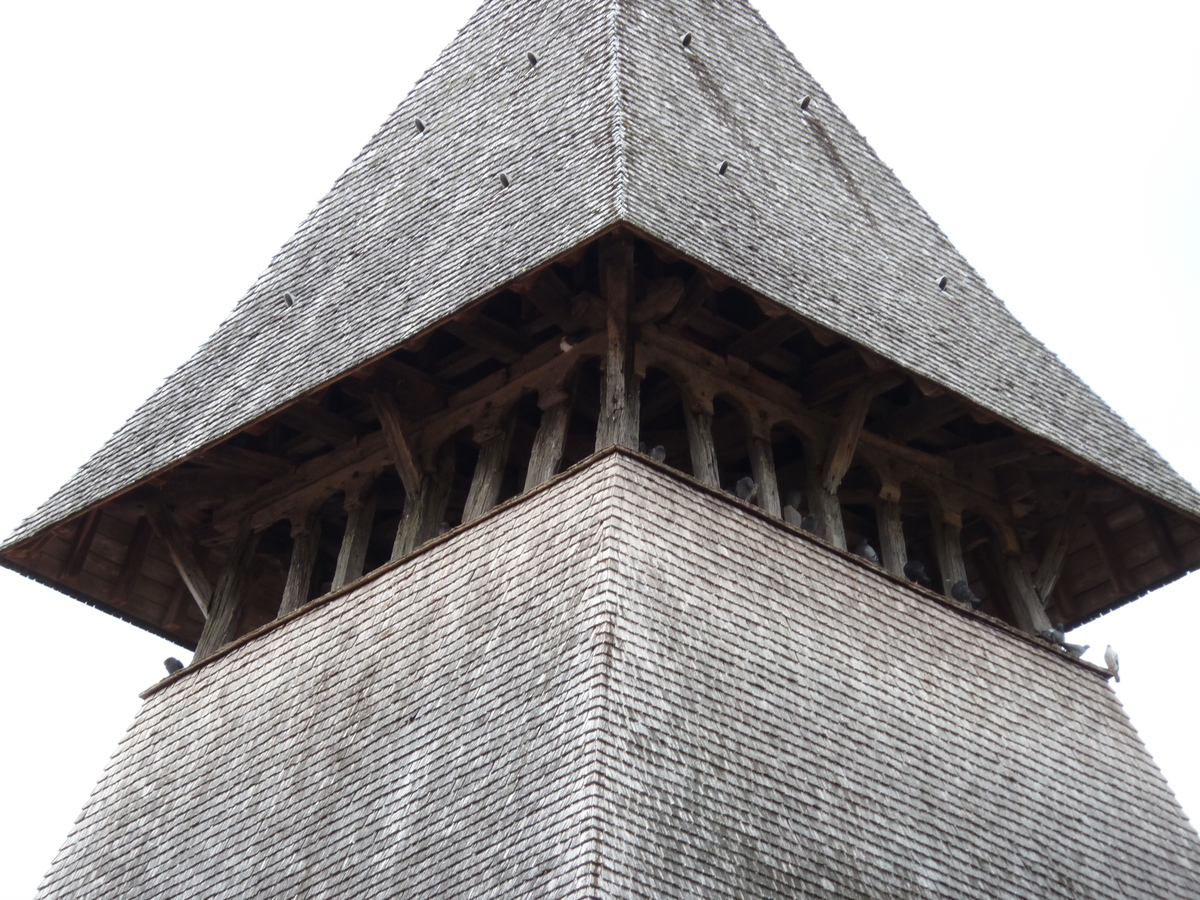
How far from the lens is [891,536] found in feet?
42.2

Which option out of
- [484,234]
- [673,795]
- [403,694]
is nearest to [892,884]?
[673,795]

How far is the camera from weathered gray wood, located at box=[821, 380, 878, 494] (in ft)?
41.4

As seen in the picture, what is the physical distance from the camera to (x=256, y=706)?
1212 centimetres

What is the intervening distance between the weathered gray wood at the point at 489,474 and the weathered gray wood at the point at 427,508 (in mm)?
282

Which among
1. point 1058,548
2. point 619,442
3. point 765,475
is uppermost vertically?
point 1058,548

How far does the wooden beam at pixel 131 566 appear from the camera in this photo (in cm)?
1459

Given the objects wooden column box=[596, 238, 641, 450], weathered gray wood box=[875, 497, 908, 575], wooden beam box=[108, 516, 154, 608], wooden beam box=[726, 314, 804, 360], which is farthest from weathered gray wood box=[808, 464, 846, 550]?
wooden beam box=[108, 516, 154, 608]

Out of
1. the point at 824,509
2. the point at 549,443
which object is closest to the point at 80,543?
the point at 549,443

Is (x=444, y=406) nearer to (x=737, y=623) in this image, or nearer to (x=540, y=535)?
(x=540, y=535)

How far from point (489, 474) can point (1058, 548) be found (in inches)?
179

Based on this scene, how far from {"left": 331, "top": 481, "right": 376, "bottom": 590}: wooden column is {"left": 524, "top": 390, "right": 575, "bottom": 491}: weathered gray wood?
61.5 inches

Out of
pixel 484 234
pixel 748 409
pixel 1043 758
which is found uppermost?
pixel 484 234

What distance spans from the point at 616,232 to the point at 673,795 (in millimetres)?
3892

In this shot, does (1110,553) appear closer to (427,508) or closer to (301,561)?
(427,508)
